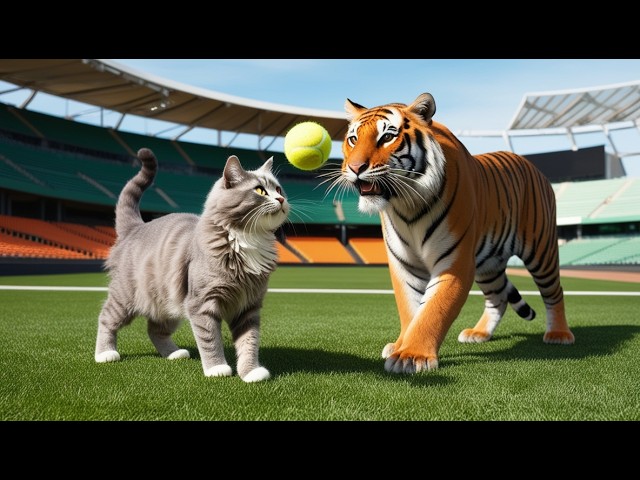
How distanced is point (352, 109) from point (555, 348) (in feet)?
8.26

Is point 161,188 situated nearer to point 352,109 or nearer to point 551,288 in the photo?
point 551,288

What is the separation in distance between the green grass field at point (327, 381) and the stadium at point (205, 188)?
0.27 meters

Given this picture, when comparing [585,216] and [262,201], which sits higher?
[262,201]

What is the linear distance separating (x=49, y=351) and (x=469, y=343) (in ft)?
11.3

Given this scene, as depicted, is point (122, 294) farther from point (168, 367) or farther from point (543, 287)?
point (543, 287)

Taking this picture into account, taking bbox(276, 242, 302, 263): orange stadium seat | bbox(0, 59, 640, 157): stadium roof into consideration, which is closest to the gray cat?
bbox(0, 59, 640, 157): stadium roof

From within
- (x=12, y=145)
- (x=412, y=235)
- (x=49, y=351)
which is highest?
(x=412, y=235)

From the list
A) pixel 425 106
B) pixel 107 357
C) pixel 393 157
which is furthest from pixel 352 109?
pixel 107 357

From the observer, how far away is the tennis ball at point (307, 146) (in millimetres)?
3695

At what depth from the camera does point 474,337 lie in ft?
15.7

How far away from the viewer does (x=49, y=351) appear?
404 centimetres

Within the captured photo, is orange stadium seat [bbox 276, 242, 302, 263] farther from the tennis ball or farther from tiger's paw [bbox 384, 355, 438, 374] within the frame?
tiger's paw [bbox 384, 355, 438, 374]

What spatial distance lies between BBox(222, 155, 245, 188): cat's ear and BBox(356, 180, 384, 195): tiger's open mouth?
0.69m
